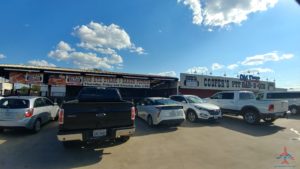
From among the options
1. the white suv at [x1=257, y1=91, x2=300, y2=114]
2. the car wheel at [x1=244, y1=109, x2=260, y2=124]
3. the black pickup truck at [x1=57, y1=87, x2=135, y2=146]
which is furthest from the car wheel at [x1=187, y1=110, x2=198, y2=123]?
the white suv at [x1=257, y1=91, x2=300, y2=114]

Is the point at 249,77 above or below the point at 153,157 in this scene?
above

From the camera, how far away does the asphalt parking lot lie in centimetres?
483

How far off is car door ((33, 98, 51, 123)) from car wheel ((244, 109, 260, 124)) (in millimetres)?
11183

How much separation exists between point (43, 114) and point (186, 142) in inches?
257

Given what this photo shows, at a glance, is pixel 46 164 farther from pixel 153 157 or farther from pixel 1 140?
pixel 1 140

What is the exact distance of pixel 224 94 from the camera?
13461mm

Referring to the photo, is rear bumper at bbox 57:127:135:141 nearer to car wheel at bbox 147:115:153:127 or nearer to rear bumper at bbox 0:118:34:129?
rear bumper at bbox 0:118:34:129

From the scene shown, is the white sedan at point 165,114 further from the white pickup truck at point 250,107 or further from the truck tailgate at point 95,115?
the white pickup truck at point 250,107

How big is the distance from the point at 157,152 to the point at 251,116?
7.93 meters

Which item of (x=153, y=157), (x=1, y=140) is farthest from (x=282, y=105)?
(x=1, y=140)

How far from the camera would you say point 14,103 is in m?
7.59

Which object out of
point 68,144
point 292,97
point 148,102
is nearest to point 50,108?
point 68,144

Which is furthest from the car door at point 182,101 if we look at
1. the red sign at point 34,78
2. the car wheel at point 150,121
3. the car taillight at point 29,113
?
the red sign at point 34,78

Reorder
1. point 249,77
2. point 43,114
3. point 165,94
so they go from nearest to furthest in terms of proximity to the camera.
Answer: point 43,114 → point 165,94 → point 249,77
